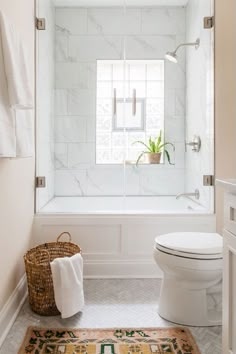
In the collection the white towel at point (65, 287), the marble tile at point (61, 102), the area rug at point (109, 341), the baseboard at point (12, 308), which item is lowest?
the area rug at point (109, 341)

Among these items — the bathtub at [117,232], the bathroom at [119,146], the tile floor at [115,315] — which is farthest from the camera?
the bathtub at [117,232]

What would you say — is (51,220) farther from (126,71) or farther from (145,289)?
(126,71)

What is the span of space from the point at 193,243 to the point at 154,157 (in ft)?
5.77

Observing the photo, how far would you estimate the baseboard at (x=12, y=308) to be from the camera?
185 centimetres

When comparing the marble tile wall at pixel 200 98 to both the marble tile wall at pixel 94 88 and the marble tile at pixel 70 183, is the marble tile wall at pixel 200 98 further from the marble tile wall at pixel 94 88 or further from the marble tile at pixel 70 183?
the marble tile at pixel 70 183

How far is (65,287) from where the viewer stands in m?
2.01

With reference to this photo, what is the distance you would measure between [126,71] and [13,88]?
219 cm

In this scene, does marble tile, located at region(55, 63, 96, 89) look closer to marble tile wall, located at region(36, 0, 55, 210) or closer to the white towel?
marble tile wall, located at region(36, 0, 55, 210)

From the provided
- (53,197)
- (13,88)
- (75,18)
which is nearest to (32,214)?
(53,197)

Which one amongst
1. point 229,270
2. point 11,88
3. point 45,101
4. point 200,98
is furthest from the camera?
point 45,101

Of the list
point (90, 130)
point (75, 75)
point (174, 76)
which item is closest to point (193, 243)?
point (90, 130)

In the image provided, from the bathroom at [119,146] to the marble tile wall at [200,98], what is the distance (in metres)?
0.02

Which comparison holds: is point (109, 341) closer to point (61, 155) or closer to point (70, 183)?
point (70, 183)

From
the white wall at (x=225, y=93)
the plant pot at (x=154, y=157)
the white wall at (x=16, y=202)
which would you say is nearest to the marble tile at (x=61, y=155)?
the plant pot at (x=154, y=157)
